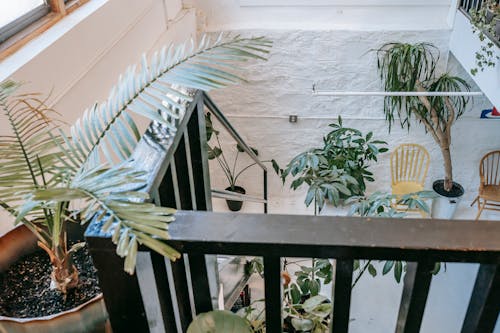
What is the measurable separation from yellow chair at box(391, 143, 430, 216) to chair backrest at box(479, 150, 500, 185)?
58cm

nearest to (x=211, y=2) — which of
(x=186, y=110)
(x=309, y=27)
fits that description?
(x=309, y=27)

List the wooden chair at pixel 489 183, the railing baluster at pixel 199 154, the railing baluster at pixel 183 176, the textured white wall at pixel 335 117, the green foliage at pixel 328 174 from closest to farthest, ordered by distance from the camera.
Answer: the railing baluster at pixel 183 176 → the railing baluster at pixel 199 154 → the green foliage at pixel 328 174 → the textured white wall at pixel 335 117 → the wooden chair at pixel 489 183

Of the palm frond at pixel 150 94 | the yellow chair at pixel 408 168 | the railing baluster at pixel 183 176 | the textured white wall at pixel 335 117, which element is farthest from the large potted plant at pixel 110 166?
the yellow chair at pixel 408 168

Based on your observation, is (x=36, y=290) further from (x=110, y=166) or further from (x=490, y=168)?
(x=490, y=168)

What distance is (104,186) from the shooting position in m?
→ 0.74

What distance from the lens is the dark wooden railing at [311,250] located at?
2.19 feet

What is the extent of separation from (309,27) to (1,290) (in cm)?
397

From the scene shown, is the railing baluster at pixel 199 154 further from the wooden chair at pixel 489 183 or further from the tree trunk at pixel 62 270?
the wooden chair at pixel 489 183

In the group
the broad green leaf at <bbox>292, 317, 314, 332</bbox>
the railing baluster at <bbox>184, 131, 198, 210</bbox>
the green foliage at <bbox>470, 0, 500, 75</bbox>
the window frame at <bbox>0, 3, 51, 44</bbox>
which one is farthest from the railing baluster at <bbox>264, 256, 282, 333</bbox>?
the green foliage at <bbox>470, 0, 500, 75</bbox>

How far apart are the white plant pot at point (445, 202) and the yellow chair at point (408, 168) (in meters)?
0.18

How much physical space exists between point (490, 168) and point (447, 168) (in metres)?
0.70

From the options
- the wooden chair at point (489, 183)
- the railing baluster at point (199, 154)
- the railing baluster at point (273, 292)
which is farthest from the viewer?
the wooden chair at point (489, 183)

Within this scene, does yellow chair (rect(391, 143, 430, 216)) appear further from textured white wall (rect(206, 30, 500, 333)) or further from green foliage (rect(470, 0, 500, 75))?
green foliage (rect(470, 0, 500, 75))

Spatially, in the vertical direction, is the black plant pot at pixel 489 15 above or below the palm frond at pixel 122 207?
below
